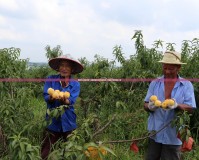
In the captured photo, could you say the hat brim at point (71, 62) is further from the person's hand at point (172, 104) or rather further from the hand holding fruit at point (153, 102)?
the person's hand at point (172, 104)

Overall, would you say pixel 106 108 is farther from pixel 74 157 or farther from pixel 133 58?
pixel 74 157

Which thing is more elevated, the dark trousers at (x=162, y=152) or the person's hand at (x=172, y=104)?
the person's hand at (x=172, y=104)

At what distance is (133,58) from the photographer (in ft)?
17.7

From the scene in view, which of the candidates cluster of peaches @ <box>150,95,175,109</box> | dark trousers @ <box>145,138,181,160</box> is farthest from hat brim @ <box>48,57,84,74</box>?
dark trousers @ <box>145,138,181,160</box>

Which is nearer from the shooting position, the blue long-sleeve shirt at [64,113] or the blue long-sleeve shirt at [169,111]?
the blue long-sleeve shirt at [169,111]

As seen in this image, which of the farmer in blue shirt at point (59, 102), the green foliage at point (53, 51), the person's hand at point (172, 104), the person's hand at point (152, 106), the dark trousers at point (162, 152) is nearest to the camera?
the person's hand at point (172, 104)

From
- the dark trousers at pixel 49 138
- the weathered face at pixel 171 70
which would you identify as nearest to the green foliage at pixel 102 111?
the dark trousers at pixel 49 138

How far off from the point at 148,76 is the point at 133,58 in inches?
22.9

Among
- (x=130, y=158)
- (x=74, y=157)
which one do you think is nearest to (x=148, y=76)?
(x=130, y=158)

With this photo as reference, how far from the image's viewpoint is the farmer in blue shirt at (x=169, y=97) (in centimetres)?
296

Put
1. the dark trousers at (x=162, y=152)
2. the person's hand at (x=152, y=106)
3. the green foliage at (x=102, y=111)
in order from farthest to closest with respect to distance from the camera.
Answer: the dark trousers at (x=162, y=152), the person's hand at (x=152, y=106), the green foliage at (x=102, y=111)

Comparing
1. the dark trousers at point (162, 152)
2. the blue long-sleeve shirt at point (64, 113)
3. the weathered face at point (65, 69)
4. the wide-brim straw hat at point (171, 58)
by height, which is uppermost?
the wide-brim straw hat at point (171, 58)

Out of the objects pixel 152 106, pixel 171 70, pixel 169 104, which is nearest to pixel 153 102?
pixel 152 106

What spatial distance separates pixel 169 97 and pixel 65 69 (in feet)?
3.17
